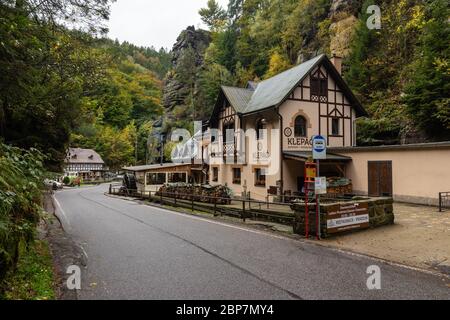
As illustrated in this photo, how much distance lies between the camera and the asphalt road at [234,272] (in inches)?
196

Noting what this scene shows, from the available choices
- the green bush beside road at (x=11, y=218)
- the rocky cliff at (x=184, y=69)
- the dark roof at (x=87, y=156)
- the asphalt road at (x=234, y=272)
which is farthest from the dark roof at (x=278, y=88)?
the dark roof at (x=87, y=156)

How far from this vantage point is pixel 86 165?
6738 cm

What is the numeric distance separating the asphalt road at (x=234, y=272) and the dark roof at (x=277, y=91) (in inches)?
494

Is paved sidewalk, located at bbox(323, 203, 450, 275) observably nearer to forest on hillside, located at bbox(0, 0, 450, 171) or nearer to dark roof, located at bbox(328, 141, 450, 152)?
dark roof, located at bbox(328, 141, 450, 152)

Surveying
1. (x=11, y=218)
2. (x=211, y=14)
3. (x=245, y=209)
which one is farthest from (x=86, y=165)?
(x=11, y=218)

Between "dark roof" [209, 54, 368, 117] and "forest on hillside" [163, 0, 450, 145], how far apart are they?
401cm

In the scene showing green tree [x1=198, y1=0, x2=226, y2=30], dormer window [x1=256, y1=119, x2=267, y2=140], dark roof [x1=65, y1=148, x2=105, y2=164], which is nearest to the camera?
dormer window [x1=256, y1=119, x2=267, y2=140]

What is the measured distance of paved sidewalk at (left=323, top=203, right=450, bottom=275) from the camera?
267 inches

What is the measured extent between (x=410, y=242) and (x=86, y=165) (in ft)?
226

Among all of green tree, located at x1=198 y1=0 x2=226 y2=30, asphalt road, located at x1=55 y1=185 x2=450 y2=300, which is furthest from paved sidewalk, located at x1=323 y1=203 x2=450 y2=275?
green tree, located at x1=198 y1=0 x2=226 y2=30
